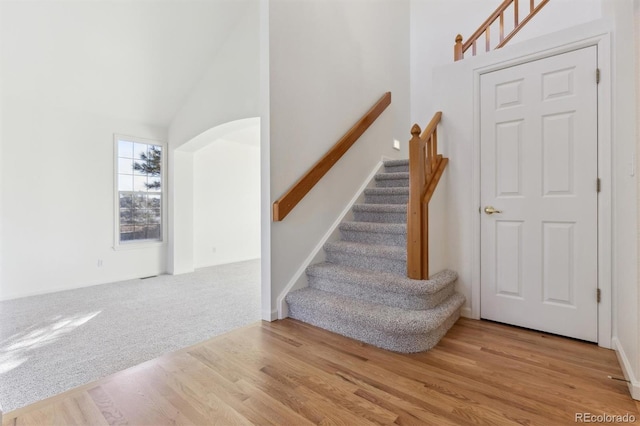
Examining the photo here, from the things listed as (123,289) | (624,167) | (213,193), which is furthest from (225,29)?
(624,167)

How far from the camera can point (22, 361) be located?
2188mm

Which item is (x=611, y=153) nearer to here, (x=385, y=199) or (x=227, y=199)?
(x=385, y=199)

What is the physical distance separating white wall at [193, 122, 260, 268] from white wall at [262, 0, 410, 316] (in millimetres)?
2463

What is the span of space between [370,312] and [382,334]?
170 mm

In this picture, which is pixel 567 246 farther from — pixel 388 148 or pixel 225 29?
pixel 225 29

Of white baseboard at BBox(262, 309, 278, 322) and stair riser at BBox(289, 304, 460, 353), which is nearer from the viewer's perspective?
stair riser at BBox(289, 304, 460, 353)

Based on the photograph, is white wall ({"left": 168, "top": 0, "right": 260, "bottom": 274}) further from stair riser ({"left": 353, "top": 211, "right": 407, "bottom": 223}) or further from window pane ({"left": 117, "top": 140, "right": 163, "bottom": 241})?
stair riser ({"left": 353, "top": 211, "right": 407, "bottom": 223})

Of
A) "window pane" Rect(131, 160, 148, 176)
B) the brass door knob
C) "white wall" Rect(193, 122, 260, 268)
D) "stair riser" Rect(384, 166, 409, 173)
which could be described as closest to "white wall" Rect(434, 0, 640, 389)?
the brass door knob

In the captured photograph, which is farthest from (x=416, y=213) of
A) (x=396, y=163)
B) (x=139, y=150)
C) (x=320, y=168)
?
(x=139, y=150)

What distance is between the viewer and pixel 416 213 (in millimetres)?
2316

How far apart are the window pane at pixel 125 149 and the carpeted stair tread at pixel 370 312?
4.02m

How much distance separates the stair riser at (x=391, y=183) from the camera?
3.65 meters

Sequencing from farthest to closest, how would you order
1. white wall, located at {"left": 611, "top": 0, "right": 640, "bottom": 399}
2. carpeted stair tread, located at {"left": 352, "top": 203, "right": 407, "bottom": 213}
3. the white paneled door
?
carpeted stair tread, located at {"left": 352, "top": 203, "right": 407, "bottom": 213}
the white paneled door
white wall, located at {"left": 611, "top": 0, "right": 640, "bottom": 399}

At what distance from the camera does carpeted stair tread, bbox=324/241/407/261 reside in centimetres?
257
